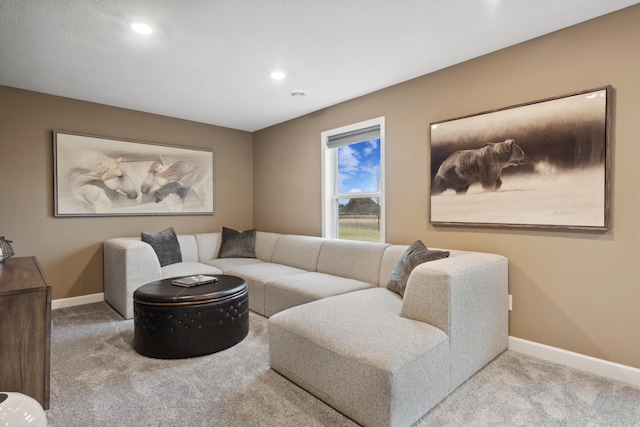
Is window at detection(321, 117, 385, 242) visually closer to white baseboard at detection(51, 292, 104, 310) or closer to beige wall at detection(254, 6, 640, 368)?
beige wall at detection(254, 6, 640, 368)

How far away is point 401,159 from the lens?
10.8 feet

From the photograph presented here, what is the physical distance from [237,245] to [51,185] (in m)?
2.15

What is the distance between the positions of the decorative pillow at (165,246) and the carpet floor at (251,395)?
4.34ft

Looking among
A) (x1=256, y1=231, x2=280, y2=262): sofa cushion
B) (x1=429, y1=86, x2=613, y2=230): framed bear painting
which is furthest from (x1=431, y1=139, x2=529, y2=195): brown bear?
(x1=256, y1=231, x2=280, y2=262): sofa cushion

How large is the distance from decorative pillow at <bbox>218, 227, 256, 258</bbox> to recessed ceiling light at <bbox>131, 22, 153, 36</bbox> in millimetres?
2744

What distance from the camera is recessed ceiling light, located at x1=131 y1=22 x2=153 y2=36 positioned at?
2.19 meters

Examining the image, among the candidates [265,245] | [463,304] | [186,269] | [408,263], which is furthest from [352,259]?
[186,269]

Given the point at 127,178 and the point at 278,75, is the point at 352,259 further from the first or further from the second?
the point at 127,178

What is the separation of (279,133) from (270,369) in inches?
135

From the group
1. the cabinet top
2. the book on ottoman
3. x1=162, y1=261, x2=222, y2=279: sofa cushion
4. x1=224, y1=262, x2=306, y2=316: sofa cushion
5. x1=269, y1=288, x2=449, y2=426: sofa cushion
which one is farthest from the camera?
x1=162, y1=261, x2=222, y2=279: sofa cushion

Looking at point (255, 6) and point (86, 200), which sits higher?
point (255, 6)

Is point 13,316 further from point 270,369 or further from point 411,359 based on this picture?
point 411,359

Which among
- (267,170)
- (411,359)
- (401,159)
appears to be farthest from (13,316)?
(267,170)

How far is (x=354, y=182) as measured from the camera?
3955mm
